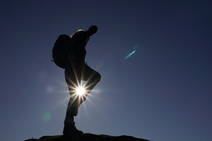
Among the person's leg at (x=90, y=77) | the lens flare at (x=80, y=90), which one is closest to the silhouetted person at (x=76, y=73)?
the person's leg at (x=90, y=77)

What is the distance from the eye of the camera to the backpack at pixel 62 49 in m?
5.93

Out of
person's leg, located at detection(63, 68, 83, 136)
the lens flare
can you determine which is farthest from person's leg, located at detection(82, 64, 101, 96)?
person's leg, located at detection(63, 68, 83, 136)

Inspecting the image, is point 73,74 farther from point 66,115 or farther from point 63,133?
point 63,133

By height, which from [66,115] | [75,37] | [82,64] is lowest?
[66,115]

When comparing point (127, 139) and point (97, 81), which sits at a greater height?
point (97, 81)

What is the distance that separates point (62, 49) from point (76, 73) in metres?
0.99

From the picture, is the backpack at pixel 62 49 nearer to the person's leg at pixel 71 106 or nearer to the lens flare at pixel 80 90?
the person's leg at pixel 71 106

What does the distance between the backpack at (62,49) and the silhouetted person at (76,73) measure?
6cm

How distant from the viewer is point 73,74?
588 cm

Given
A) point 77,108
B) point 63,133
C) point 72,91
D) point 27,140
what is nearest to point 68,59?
point 72,91

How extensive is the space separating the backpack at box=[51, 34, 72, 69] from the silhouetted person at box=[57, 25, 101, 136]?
0.06 metres

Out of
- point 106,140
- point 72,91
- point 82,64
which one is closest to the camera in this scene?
point 106,140

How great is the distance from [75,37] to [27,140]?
3.74 meters

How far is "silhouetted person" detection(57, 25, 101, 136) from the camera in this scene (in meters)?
5.45
